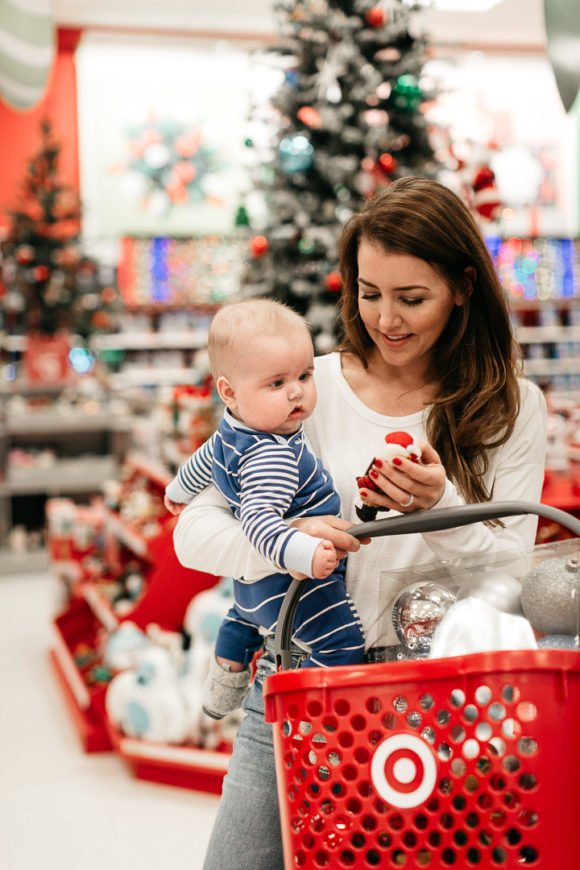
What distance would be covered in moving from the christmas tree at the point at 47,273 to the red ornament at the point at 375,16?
3.85 m

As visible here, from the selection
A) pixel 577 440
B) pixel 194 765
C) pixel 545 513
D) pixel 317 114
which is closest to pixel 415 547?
pixel 545 513

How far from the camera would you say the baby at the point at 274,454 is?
138 cm

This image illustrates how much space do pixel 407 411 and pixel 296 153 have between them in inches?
106

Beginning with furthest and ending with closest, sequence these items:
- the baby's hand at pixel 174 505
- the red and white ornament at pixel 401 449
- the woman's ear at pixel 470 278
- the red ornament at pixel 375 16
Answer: the red ornament at pixel 375 16, the baby's hand at pixel 174 505, the woman's ear at pixel 470 278, the red and white ornament at pixel 401 449

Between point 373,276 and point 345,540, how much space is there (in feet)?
1.57

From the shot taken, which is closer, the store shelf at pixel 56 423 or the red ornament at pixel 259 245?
the red ornament at pixel 259 245

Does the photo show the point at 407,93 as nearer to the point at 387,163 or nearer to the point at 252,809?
the point at 387,163

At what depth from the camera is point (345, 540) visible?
3.92ft

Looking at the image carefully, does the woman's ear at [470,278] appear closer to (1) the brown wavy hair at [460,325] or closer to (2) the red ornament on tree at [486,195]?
(1) the brown wavy hair at [460,325]

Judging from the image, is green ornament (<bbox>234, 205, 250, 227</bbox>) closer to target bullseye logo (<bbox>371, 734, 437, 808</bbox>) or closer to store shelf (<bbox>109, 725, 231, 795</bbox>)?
store shelf (<bbox>109, 725, 231, 795</bbox>)

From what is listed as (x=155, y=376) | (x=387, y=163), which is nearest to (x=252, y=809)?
(x=387, y=163)

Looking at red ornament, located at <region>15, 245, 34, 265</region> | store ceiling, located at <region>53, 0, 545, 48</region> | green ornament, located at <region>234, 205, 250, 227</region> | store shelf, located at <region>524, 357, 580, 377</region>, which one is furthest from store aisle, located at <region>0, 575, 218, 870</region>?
store shelf, located at <region>524, 357, 580, 377</region>

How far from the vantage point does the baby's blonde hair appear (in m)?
1.40

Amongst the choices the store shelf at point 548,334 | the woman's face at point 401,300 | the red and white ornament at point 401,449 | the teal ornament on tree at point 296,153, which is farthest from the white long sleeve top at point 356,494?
the store shelf at point 548,334
